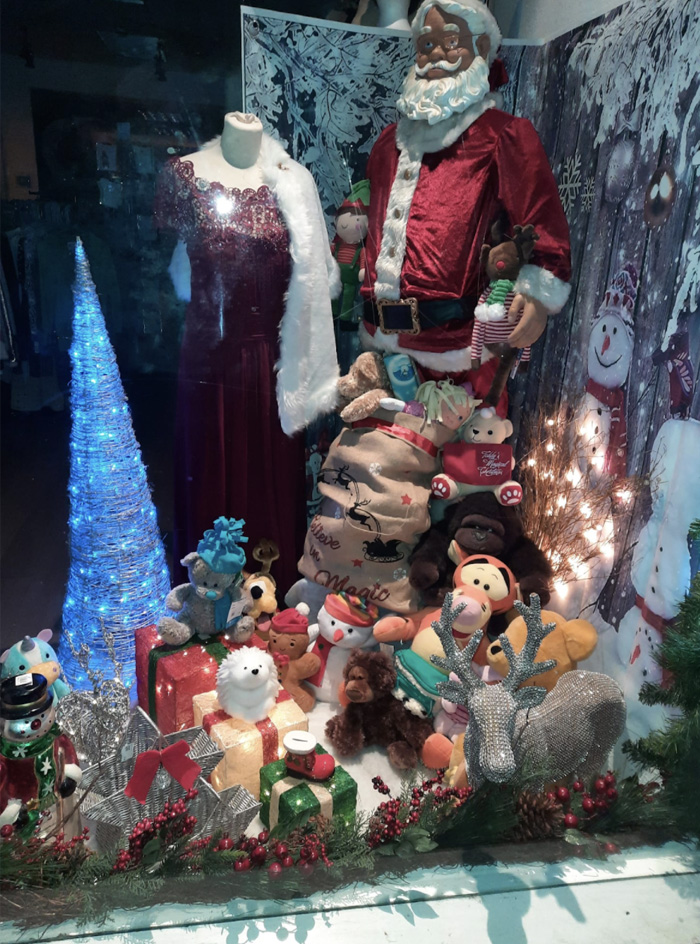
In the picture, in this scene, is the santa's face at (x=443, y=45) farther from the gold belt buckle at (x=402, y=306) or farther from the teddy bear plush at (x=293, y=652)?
the teddy bear plush at (x=293, y=652)

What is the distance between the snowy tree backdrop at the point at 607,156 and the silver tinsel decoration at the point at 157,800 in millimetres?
923

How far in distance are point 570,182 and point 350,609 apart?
1232 mm

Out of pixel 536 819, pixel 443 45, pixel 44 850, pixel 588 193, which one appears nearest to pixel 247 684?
pixel 44 850

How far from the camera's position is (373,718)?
6.04 ft

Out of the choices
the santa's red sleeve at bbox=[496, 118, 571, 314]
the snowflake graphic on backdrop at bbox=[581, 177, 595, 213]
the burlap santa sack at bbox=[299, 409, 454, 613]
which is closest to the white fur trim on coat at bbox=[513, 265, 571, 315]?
the santa's red sleeve at bbox=[496, 118, 571, 314]

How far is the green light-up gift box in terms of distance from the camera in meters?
1.47

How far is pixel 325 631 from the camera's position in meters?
1.97

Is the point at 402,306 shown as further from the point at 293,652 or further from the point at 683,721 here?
the point at 683,721

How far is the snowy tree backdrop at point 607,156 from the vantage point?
59.7 inches

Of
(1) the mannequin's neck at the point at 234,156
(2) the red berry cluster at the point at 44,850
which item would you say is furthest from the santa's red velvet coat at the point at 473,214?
Answer: (2) the red berry cluster at the point at 44,850

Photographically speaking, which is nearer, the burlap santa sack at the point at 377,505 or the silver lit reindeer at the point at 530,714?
the silver lit reindeer at the point at 530,714

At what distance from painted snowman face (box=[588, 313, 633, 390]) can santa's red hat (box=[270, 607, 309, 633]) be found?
37.6 inches

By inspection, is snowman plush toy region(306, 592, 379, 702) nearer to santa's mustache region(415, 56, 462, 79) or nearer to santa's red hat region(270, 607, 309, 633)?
santa's red hat region(270, 607, 309, 633)

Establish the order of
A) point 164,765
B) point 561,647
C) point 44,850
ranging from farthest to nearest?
point 561,647
point 164,765
point 44,850
